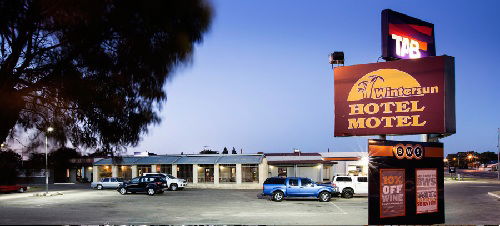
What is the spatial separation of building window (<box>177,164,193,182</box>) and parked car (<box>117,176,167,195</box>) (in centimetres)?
1505

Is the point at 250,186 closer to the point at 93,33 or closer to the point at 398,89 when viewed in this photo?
the point at 398,89

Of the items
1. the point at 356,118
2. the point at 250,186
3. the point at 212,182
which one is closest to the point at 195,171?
the point at 212,182

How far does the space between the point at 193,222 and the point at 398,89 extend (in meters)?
9.42

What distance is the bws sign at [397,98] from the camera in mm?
14305

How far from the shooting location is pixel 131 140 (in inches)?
206

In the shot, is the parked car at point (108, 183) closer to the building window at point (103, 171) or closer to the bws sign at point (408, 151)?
the building window at point (103, 171)

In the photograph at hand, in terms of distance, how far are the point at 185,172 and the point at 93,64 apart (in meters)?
49.5

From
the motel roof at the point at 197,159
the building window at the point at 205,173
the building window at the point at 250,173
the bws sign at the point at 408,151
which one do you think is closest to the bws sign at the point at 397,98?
the bws sign at the point at 408,151

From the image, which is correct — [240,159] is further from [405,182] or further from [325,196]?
[405,182]

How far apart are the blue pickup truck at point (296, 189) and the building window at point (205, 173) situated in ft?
75.1


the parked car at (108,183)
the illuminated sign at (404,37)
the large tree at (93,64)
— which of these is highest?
the illuminated sign at (404,37)

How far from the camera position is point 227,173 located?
5156 centimetres

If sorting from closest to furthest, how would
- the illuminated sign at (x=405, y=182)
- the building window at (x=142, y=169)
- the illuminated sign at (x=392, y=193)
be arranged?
the illuminated sign at (x=405, y=182), the illuminated sign at (x=392, y=193), the building window at (x=142, y=169)

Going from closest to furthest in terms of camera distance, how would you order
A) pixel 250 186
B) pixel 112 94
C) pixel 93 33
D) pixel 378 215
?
pixel 93 33, pixel 112 94, pixel 378 215, pixel 250 186
